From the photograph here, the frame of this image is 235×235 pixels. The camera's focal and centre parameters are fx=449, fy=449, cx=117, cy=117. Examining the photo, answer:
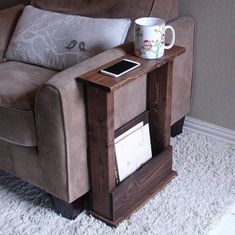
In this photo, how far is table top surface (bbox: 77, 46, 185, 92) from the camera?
139 cm

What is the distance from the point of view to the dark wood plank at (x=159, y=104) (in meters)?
1.72

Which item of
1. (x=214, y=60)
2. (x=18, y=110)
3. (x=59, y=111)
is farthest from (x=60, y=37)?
(x=214, y=60)

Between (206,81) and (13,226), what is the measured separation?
1063 mm

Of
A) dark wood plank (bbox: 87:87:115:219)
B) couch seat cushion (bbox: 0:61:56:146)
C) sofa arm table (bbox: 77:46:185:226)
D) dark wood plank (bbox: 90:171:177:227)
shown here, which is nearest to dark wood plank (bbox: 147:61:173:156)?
sofa arm table (bbox: 77:46:185:226)

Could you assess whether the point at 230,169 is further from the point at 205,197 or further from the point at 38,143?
the point at 38,143

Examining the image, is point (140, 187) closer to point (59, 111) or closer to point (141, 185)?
point (141, 185)

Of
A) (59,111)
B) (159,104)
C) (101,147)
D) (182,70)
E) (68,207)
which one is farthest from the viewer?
(182,70)

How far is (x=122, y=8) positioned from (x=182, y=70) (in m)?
0.38

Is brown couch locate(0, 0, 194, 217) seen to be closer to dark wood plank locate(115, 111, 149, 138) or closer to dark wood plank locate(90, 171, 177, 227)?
dark wood plank locate(115, 111, 149, 138)

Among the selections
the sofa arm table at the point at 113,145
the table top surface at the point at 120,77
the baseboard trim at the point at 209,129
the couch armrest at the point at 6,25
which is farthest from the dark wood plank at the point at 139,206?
the couch armrest at the point at 6,25

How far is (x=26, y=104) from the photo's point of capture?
5.14 feet

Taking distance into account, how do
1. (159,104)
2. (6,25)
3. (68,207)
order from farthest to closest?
1. (6,25)
2. (159,104)
3. (68,207)

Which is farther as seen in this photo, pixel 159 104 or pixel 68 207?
pixel 159 104

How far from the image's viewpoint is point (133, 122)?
1752 mm
